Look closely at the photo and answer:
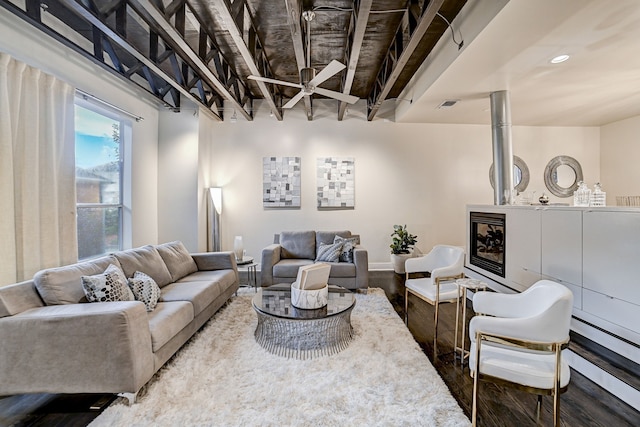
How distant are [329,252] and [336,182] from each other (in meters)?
1.74

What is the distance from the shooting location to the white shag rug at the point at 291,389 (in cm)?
179

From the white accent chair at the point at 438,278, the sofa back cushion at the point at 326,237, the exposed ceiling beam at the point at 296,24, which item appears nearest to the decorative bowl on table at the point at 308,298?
the white accent chair at the point at 438,278

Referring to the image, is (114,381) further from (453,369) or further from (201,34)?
(201,34)

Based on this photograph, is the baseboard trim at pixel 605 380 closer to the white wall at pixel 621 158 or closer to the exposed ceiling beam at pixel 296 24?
the exposed ceiling beam at pixel 296 24

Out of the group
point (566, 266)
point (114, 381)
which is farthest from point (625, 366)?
point (114, 381)

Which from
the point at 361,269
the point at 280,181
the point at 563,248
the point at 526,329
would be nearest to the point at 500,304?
the point at 526,329

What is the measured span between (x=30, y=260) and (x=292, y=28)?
10.2 ft

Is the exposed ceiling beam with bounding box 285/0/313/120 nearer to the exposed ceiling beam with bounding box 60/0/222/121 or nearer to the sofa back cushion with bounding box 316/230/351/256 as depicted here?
the exposed ceiling beam with bounding box 60/0/222/121

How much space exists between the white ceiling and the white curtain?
404 cm

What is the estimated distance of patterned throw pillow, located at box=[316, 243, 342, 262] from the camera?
14.4 ft

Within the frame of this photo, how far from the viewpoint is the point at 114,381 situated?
75.0 inches

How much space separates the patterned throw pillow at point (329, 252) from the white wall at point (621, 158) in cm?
533

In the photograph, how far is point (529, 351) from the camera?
1.79 m

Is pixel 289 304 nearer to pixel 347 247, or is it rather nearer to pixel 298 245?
pixel 347 247
